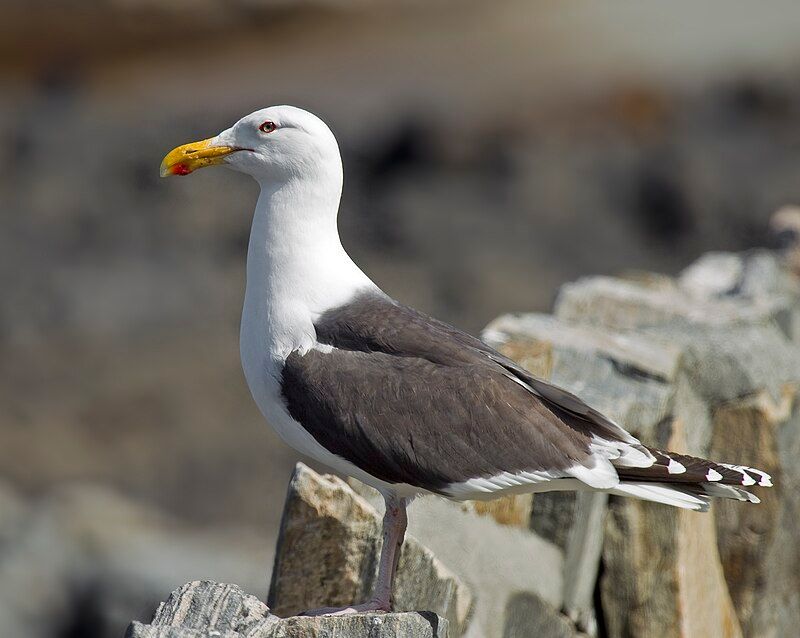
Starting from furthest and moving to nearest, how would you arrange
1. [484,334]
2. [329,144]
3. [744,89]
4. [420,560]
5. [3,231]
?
1. [744,89]
2. [3,231]
3. [484,334]
4. [329,144]
5. [420,560]

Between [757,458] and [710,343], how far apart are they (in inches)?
24.8

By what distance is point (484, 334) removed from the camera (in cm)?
555

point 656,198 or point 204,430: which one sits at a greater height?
point 656,198

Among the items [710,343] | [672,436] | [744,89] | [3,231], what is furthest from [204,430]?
[744,89]

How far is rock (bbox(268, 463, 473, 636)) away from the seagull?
96 millimetres

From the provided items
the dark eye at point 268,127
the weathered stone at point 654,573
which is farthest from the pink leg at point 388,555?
the dark eye at point 268,127

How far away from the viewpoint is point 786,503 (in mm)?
5832

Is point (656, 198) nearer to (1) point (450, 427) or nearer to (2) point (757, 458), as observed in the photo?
(2) point (757, 458)

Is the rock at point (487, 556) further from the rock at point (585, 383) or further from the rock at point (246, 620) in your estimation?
the rock at point (246, 620)

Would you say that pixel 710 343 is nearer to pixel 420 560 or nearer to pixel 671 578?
pixel 671 578

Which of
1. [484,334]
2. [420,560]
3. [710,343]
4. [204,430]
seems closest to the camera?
[420,560]

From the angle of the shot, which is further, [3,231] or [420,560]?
[3,231]

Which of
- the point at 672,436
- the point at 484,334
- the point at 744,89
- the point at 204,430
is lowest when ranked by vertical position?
the point at 672,436

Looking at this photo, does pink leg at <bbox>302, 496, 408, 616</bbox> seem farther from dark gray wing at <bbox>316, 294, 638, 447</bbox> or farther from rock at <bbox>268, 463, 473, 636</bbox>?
dark gray wing at <bbox>316, 294, 638, 447</bbox>
